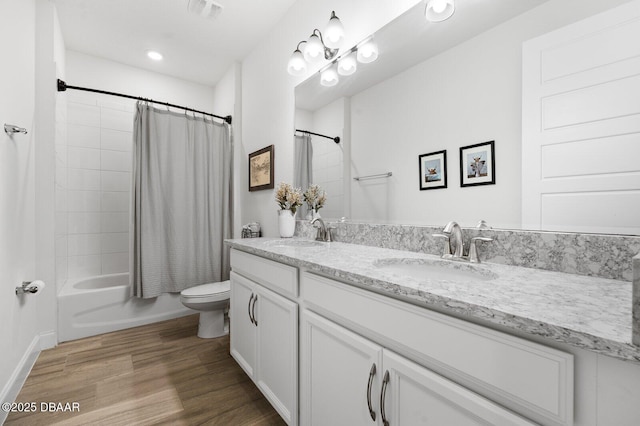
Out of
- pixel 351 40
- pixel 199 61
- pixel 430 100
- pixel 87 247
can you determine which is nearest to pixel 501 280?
pixel 430 100

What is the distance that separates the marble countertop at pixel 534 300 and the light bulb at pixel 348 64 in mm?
1233

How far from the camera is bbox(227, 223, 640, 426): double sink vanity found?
0.47 metres

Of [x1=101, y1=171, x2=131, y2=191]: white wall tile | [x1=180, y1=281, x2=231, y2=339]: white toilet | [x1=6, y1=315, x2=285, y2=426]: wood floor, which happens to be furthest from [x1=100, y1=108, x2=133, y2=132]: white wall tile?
[x1=6, y1=315, x2=285, y2=426]: wood floor

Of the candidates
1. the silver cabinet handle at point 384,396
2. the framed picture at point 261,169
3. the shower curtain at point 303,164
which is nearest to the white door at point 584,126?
the silver cabinet handle at point 384,396

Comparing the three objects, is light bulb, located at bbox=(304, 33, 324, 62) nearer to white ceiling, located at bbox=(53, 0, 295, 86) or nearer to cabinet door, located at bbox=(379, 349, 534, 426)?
white ceiling, located at bbox=(53, 0, 295, 86)

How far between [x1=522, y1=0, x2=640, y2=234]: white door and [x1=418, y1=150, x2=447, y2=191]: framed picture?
301 millimetres

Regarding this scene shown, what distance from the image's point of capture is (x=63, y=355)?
2.02 metres

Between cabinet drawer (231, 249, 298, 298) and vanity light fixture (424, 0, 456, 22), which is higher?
vanity light fixture (424, 0, 456, 22)

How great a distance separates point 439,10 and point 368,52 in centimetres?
42

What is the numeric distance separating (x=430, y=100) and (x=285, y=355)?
4.30 feet

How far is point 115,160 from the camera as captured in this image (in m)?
3.01

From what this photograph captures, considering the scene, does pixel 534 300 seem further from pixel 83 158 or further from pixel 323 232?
pixel 83 158

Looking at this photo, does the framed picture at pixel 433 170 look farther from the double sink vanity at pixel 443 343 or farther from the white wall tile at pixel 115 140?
the white wall tile at pixel 115 140

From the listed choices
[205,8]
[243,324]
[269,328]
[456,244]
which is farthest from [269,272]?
[205,8]
